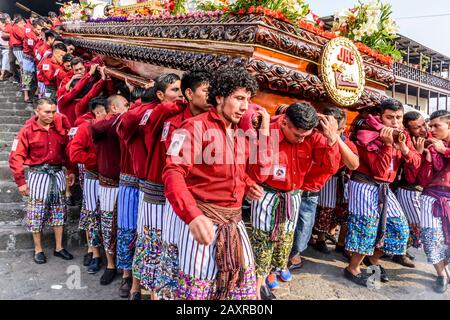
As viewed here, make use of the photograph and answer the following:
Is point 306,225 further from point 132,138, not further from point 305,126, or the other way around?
point 132,138

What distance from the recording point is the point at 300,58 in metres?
2.77

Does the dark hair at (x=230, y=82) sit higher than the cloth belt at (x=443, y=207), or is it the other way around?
the dark hair at (x=230, y=82)

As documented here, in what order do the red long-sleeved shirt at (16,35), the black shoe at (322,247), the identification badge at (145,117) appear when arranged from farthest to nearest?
the red long-sleeved shirt at (16,35) → the black shoe at (322,247) → the identification badge at (145,117)

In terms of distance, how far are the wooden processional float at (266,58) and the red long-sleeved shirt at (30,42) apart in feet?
16.9

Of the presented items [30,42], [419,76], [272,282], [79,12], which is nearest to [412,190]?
[272,282]

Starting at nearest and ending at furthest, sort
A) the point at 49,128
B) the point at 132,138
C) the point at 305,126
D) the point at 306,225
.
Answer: the point at 305,126 < the point at 132,138 < the point at 306,225 < the point at 49,128

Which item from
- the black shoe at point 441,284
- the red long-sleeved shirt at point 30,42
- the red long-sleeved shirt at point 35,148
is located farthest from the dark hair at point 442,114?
the red long-sleeved shirt at point 30,42

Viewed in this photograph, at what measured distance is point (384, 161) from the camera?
318cm

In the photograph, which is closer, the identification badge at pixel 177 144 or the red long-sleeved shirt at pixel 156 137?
the identification badge at pixel 177 144

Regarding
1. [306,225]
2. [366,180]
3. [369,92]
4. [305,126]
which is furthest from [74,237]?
[369,92]

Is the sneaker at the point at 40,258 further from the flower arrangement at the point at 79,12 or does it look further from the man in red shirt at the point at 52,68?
the flower arrangement at the point at 79,12

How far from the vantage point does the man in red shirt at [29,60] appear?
24.4 feet

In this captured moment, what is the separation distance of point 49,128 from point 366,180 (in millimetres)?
3485

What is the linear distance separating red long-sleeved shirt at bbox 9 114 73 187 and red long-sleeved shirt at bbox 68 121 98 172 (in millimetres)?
517
